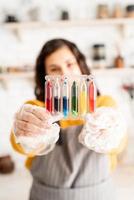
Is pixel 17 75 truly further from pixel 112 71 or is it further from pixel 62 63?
pixel 62 63

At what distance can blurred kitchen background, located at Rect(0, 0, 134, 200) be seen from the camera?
156 cm

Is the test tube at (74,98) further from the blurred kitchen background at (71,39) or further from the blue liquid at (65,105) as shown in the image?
the blurred kitchen background at (71,39)

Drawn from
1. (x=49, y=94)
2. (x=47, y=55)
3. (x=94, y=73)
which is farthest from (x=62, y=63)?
(x=94, y=73)

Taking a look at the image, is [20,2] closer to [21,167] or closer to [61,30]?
[61,30]

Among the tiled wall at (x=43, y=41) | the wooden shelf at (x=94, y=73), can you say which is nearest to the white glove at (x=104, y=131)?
the wooden shelf at (x=94, y=73)

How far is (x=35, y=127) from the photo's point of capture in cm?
60

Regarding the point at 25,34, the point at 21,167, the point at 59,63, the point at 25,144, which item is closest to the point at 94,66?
the point at 25,34

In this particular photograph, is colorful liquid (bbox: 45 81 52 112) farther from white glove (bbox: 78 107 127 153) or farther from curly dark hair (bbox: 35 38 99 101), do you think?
curly dark hair (bbox: 35 38 99 101)

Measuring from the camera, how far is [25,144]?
0.65 meters

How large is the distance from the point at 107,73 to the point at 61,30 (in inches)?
11.1

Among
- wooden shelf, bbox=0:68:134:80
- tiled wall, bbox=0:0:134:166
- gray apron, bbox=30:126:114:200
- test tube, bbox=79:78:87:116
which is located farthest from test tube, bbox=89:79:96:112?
tiled wall, bbox=0:0:134:166

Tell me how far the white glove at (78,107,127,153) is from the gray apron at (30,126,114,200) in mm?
72

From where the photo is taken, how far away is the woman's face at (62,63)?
75 centimetres

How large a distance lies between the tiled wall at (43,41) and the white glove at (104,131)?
3.29ft
